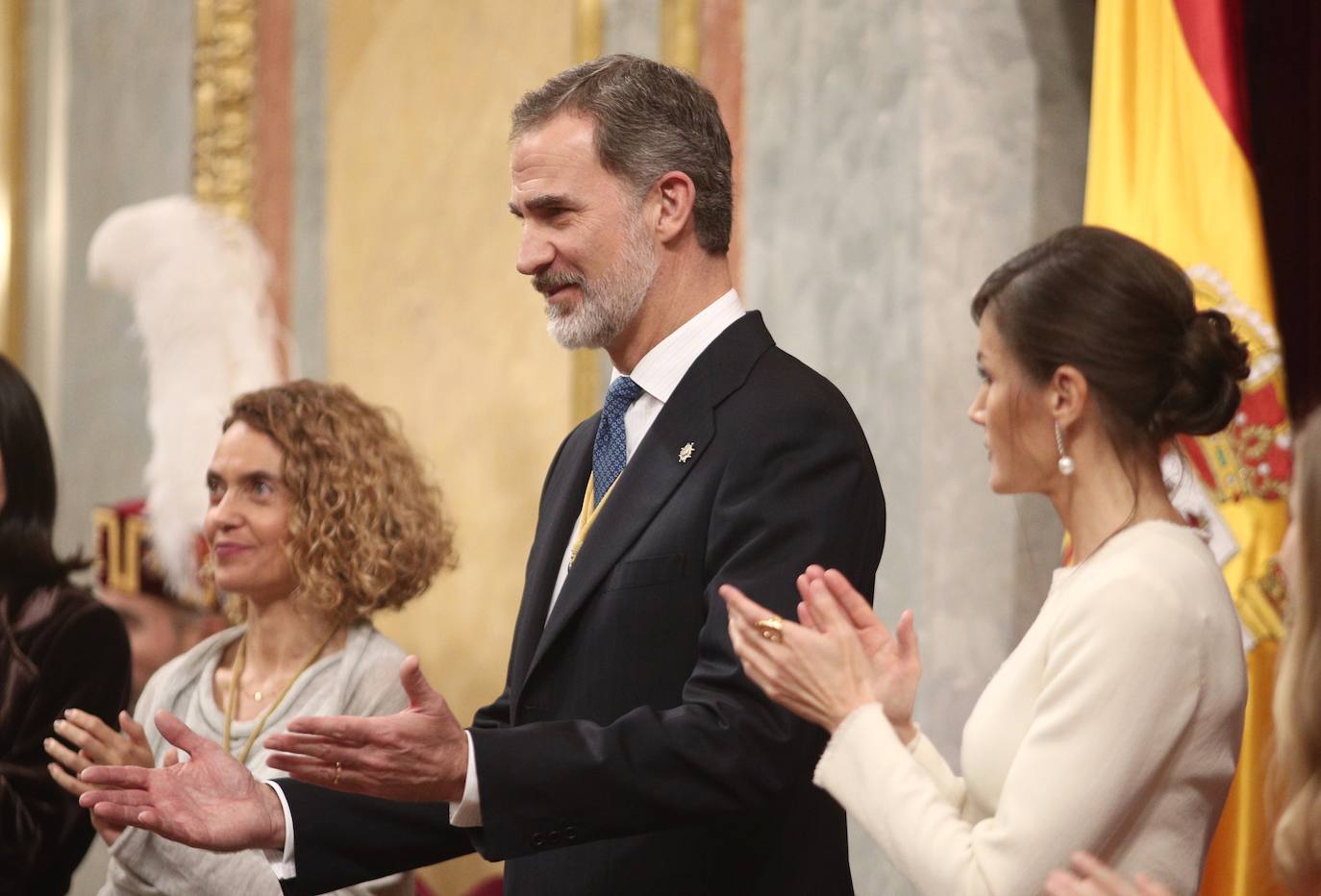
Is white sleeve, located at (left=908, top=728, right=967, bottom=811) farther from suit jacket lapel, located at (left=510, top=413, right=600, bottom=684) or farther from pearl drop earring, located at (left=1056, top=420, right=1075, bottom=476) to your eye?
suit jacket lapel, located at (left=510, top=413, right=600, bottom=684)

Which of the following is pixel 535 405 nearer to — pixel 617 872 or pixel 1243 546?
pixel 1243 546

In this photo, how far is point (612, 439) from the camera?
102 inches

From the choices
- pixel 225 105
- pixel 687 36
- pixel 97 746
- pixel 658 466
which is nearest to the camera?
pixel 658 466

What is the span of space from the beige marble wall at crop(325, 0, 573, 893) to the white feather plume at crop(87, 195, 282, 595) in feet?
1.00

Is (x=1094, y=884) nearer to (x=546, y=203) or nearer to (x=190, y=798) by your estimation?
(x=190, y=798)

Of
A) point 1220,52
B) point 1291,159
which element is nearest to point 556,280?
point 1220,52

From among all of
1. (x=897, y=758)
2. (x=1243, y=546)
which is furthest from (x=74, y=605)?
(x=1243, y=546)

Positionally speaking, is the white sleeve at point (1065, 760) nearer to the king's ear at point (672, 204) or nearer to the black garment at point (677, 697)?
the black garment at point (677, 697)

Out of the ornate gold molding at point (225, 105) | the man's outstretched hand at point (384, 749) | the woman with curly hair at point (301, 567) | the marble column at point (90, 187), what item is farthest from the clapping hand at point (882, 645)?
the marble column at point (90, 187)

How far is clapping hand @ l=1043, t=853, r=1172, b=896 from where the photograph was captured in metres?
1.87

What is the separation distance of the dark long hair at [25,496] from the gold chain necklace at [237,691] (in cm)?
56

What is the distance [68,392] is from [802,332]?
10.9 feet

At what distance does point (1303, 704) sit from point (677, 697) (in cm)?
82

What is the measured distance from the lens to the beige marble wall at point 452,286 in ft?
15.1
